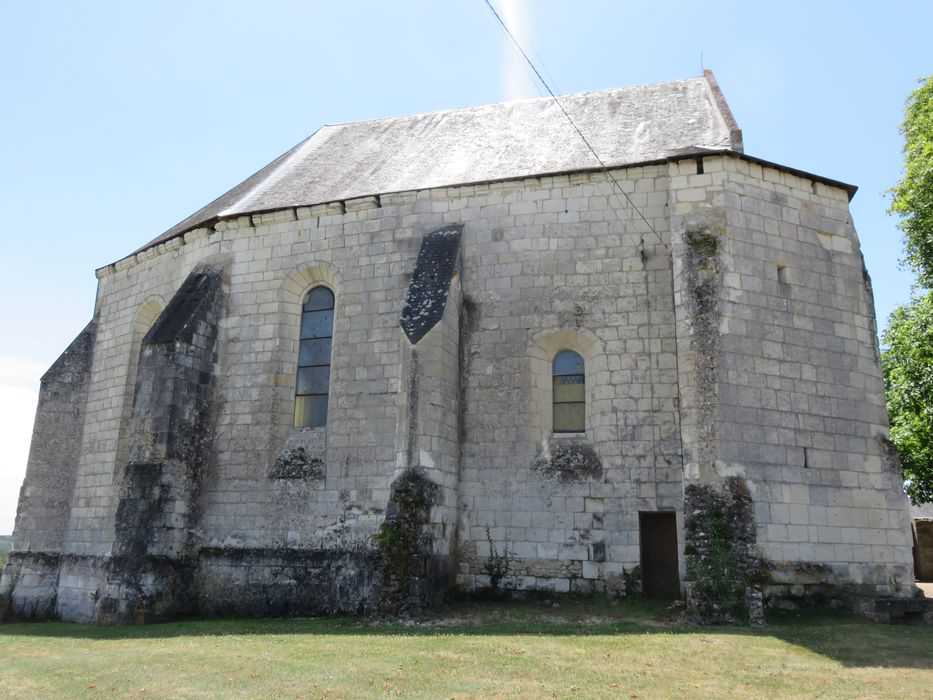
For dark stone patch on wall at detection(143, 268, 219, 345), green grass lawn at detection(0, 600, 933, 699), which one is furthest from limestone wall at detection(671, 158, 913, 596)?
dark stone patch on wall at detection(143, 268, 219, 345)

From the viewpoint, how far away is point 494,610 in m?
10.8

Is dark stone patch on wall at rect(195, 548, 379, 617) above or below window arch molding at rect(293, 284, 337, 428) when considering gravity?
below

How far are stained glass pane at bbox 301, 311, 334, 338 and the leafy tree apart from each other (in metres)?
12.0

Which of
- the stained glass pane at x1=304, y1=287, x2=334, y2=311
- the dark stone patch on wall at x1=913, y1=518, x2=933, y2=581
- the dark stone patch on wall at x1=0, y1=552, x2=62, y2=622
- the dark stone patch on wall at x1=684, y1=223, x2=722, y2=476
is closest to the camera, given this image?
the dark stone patch on wall at x1=684, y1=223, x2=722, y2=476

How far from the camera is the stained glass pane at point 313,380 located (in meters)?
13.5

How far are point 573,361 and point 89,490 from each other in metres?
10.1

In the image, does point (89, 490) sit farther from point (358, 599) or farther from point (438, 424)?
point (438, 424)

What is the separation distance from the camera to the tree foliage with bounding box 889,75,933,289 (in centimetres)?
1515

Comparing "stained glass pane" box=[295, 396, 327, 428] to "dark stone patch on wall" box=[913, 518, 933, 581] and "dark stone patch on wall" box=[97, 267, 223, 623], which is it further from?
"dark stone patch on wall" box=[913, 518, 933, 581]

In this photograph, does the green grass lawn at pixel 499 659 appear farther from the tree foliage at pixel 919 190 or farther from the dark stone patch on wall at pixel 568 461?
the tree foliage at pixel 919 190

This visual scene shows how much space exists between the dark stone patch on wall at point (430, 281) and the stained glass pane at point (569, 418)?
2502 mm

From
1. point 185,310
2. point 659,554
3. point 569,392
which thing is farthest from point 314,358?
point 659,554

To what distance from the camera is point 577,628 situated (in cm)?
924

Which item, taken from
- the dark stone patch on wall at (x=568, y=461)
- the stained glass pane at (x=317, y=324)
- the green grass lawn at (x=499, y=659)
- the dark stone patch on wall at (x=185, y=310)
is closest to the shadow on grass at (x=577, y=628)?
the green grass lawn at (x=499, y=659)
